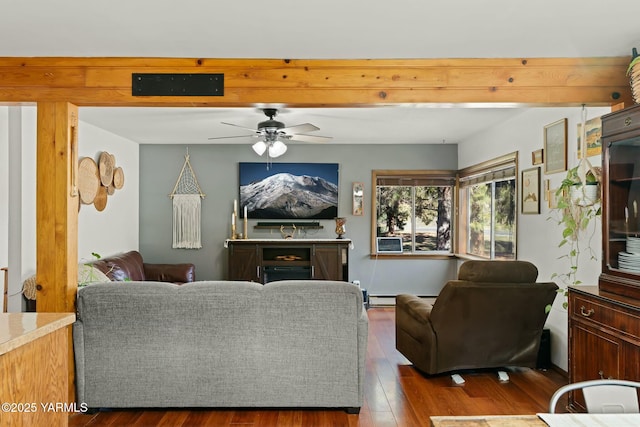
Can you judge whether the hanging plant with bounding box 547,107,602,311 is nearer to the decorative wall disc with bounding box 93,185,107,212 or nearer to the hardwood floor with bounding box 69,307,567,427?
the hardwood floor with bounding box 69,307,567,427

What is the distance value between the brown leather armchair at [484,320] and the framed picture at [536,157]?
4.21ft

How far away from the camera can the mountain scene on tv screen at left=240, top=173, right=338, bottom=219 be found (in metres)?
7.27

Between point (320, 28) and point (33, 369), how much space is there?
218 centimetres

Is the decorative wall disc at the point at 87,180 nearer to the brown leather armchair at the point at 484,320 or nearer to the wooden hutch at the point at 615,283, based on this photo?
the brown leather armchair at the point at 484,320

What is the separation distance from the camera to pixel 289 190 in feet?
23.9

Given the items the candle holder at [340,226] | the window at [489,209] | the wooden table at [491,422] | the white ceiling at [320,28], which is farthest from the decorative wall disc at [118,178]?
the wooden table at [491,422]

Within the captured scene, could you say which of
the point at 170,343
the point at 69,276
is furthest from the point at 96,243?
the point at 170,343

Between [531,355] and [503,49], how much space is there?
2.46m

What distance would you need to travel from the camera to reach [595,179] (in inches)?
129

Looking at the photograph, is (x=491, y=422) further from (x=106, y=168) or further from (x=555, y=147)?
(x=106, y=168)

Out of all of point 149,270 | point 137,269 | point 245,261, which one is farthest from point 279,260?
point 137,269

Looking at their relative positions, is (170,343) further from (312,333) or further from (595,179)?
(595,179)

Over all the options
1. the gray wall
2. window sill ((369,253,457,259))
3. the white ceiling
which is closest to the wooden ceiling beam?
the white ceiling

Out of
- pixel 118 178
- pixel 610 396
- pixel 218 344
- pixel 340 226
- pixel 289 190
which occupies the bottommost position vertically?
pixel 218 344
